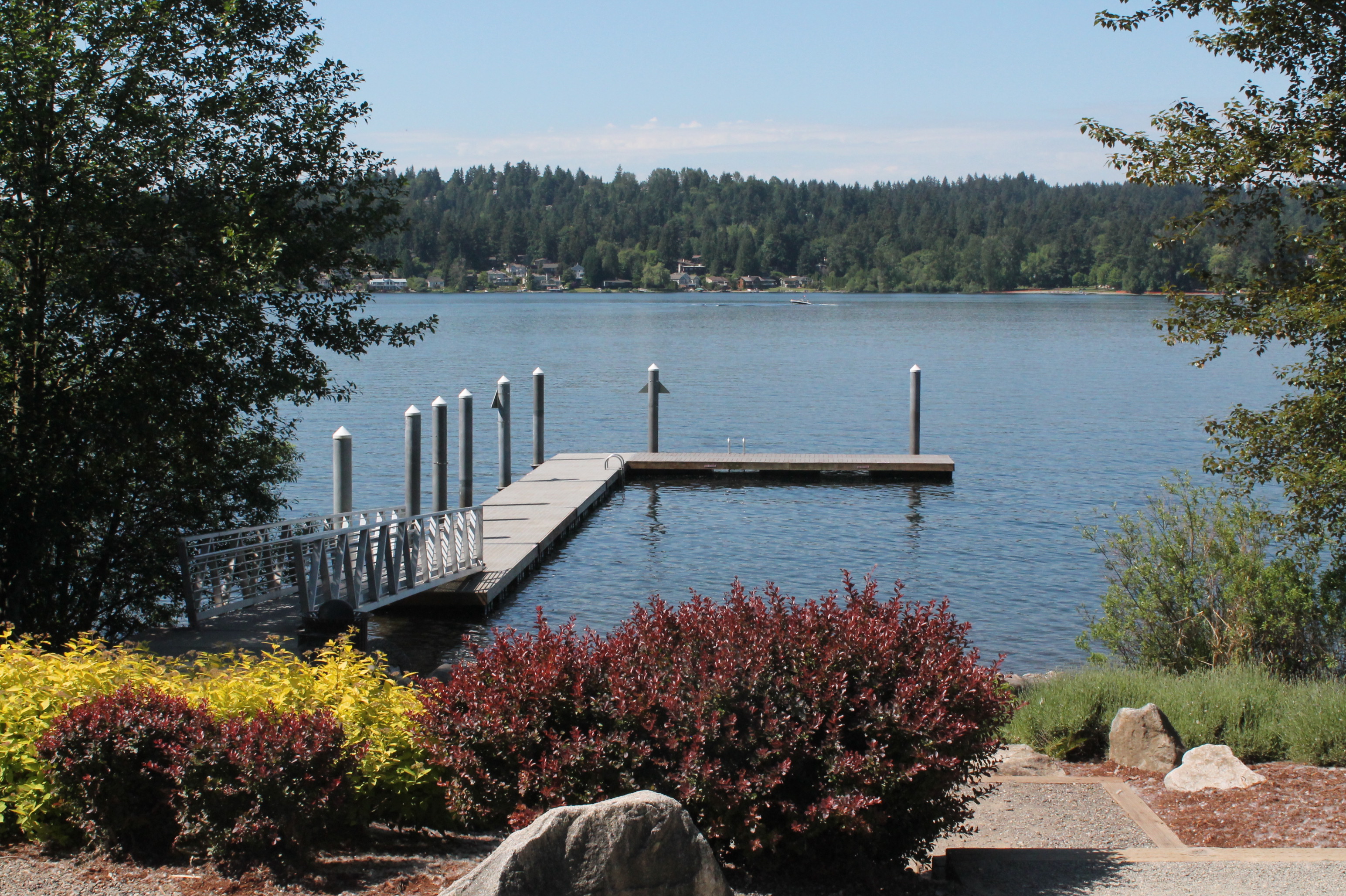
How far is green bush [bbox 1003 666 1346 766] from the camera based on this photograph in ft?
27.3

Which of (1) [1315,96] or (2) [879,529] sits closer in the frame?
(1) [1315,96]

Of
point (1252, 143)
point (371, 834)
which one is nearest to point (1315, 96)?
point (1252, 143)

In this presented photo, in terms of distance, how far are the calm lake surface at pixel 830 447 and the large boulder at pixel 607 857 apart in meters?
10.1

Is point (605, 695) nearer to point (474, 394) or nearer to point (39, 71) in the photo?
point (39, 71)

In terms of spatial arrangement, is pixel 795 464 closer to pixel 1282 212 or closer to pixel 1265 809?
pixel 1282 212

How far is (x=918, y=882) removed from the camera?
5.57 meters

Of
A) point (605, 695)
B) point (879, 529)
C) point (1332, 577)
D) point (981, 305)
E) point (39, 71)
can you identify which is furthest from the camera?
point (981, 305)

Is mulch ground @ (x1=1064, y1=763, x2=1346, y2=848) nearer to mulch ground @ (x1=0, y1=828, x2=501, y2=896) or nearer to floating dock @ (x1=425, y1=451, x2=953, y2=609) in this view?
mulch ground @ (x1=0, y1=828, x2=501, y2=896)

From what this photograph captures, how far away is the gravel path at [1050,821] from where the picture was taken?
21.2ft

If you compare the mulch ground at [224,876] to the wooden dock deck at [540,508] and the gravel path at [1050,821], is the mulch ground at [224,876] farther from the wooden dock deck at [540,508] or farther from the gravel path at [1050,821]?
the wooden dock deck at [540,508]

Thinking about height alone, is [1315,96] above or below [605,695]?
above

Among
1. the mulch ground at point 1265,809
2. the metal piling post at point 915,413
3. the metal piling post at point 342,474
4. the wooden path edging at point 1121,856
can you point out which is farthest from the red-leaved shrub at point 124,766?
the metal piling post at point 915,413

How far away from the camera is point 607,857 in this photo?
4.45 m

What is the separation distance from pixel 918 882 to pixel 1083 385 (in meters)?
53.1
